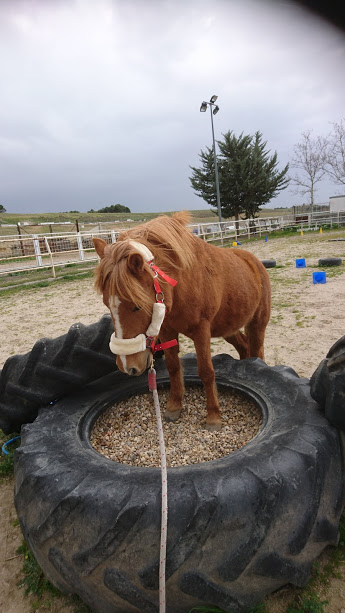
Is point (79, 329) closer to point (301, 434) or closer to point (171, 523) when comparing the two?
point (171, 523)

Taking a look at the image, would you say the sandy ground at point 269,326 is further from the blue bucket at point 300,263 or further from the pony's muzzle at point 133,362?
the pony's muzzle at point 133,362

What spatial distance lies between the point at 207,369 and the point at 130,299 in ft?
3.13

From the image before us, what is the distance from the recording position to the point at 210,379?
2242mm

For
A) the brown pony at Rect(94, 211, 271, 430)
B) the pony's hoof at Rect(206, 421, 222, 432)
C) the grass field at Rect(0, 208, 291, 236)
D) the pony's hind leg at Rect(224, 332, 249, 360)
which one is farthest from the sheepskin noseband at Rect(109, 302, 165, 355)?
the grass field at Rect(0, 208, 291, 236)

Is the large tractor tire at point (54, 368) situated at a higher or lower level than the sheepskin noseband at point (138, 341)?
lower

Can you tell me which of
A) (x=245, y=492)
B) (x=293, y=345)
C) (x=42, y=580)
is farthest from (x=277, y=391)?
(x=293, y=345)

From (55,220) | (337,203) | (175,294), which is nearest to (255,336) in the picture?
(175,294)

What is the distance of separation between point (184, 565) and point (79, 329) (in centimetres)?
143

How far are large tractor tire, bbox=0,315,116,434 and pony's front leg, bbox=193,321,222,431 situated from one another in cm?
60

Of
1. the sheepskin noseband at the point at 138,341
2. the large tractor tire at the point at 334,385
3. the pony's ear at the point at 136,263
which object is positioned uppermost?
the pony's ear at the point at 136,263

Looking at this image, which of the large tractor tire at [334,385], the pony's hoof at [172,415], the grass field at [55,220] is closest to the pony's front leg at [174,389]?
the pony's hoof at [172,415]

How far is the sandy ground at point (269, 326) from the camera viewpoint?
1.53 meters

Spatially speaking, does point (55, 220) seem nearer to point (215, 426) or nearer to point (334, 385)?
point (215, 426)

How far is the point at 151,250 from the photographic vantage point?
1.72 meters
